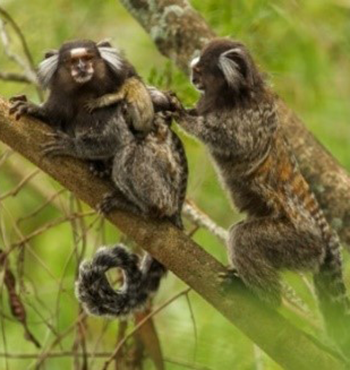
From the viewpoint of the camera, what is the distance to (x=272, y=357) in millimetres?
4262

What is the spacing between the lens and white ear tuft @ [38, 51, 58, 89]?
193 inches

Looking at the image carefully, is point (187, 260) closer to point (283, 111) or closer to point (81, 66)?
point (81, 66)

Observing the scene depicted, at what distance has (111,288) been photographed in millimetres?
5035

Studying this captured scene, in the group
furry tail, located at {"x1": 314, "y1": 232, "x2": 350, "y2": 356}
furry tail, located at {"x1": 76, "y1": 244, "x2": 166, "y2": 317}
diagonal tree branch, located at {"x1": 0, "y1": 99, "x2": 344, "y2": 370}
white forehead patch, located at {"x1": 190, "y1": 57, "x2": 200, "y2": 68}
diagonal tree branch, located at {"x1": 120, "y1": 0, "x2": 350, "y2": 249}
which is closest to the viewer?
diagonal tree branch, located at {"x1": 0, "y1": 99, "x2": 344, "y2": 370}

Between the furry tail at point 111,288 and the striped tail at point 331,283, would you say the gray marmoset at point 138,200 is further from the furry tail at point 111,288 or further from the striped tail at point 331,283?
the striped tail at point 331,283

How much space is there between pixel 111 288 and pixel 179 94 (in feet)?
4.18

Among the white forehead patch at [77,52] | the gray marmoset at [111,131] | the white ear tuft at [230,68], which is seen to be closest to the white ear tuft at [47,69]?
the gray marmoset at [111,131]

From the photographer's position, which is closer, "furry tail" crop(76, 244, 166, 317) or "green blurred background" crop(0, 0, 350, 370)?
"furry tail" crop(76, 244, 166, 317)

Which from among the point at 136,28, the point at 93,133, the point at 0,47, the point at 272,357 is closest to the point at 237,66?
the point at 93,133

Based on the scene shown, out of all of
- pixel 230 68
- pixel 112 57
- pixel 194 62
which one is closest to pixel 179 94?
pixel 194 62

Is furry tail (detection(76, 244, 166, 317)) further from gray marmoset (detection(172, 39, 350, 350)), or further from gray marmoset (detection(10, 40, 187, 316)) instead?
gray marmoset (detection(172, 39, 350, 350))

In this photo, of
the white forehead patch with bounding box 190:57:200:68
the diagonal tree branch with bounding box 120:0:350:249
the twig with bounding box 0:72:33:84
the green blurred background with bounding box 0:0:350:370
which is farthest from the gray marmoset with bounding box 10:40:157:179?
the twig with bounding box 0:72:33:84

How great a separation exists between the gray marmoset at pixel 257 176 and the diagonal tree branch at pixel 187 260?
0.53 metres

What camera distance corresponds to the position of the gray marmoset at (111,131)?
187 inches
